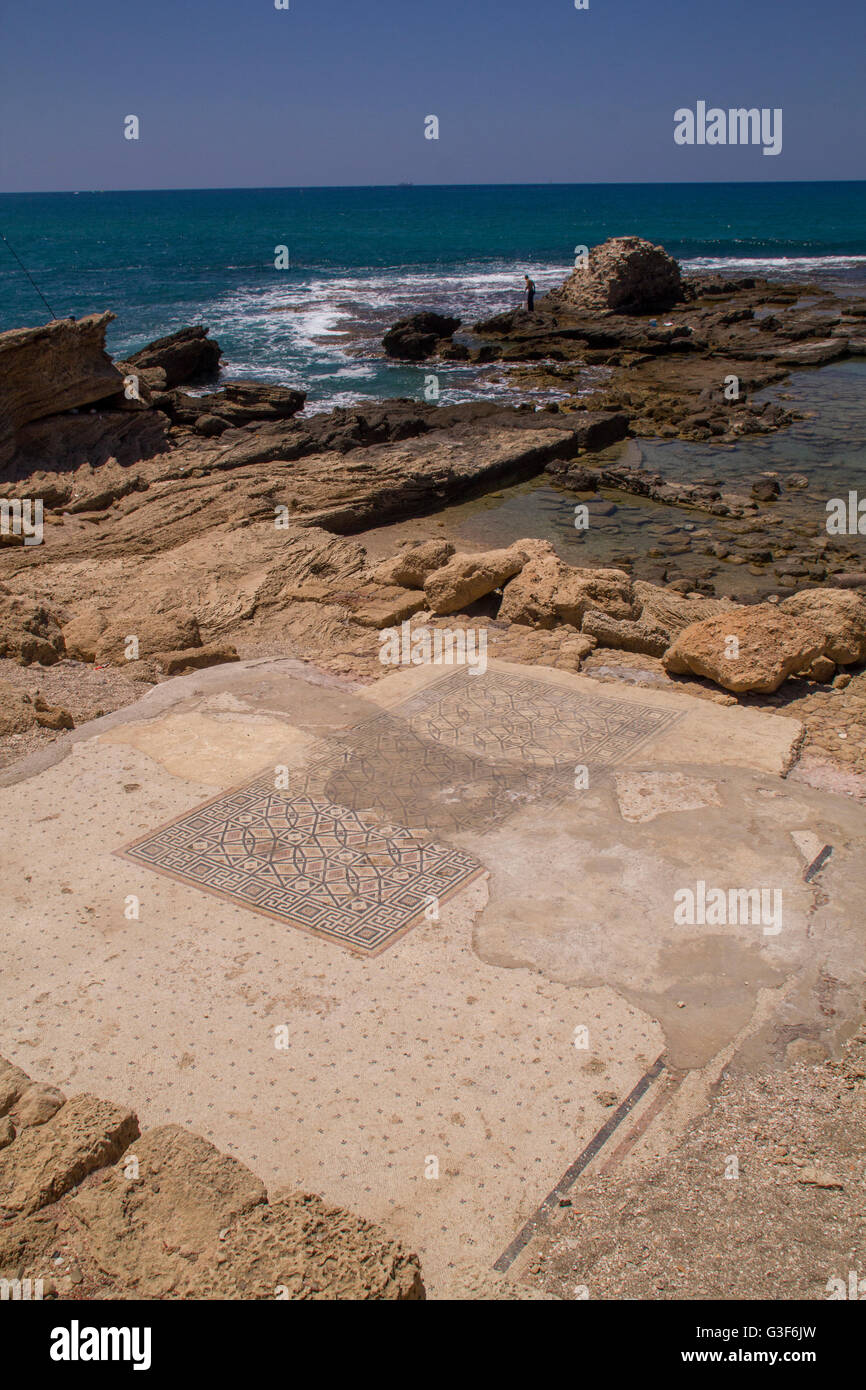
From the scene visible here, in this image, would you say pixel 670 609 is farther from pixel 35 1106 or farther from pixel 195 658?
pixel 35 1106

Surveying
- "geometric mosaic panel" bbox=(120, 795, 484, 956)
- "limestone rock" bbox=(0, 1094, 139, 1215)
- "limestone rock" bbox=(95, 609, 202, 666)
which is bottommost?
"limestone rock" bbox=(0, 1094, 139, 1215)

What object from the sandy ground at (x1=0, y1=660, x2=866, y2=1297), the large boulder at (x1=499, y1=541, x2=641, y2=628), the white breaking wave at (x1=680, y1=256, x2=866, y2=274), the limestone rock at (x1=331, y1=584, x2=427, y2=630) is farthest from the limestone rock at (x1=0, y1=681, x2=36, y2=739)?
the white breaking wave at (x1=680, y1=256, x2=866, y2=274)

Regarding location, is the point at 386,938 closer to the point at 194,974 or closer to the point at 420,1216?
the point at 194,974

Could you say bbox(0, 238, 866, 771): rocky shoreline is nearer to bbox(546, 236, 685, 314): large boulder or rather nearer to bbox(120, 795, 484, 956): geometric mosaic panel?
bbox(120, 795, 484, 956): geometric mosaic panel

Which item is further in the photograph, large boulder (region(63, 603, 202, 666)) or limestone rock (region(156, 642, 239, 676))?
large boulder (region(63, 603, 202, 666))

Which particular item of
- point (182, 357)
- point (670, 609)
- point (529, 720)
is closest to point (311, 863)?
point (529, 720)

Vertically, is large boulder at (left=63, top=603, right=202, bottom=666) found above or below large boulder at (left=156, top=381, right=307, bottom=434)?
below

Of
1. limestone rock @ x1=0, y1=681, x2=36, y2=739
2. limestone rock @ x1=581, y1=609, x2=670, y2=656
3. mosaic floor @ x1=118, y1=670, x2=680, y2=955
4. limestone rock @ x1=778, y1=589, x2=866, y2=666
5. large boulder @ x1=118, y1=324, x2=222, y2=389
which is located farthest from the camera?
large boulder @ x1=118, y1=324, x2=222, y2=389
